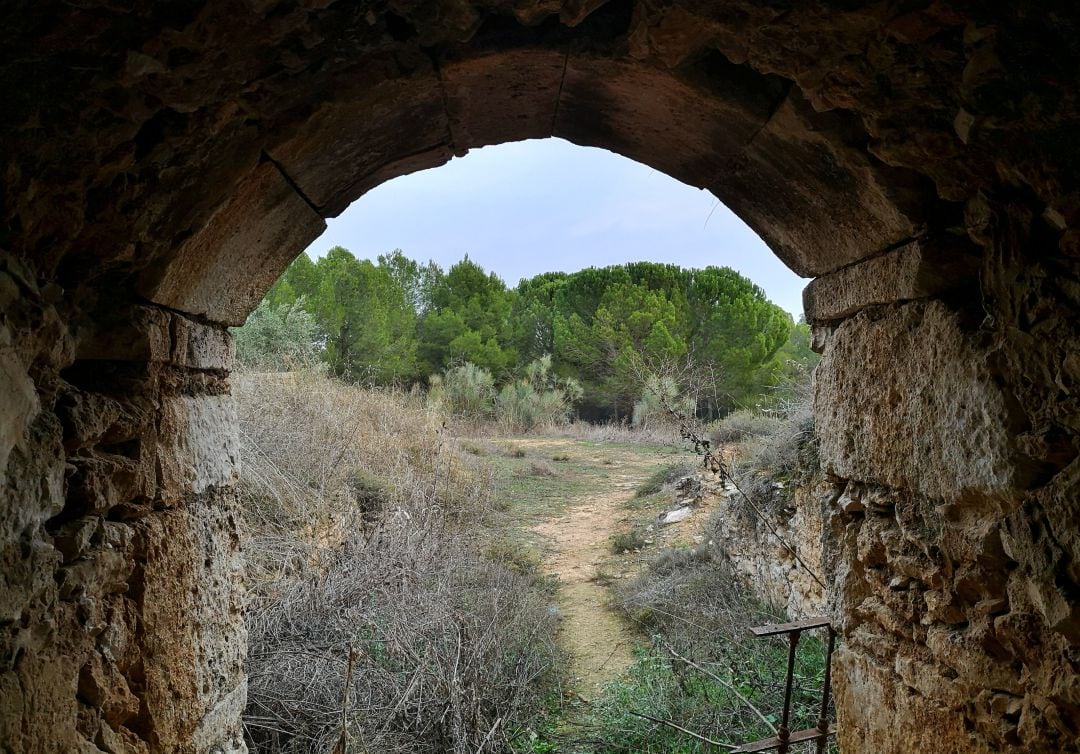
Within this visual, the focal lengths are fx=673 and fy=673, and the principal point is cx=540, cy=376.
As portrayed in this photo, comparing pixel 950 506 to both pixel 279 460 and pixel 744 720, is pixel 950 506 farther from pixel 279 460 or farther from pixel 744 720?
pixel 279 460

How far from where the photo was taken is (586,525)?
8688 millimetres

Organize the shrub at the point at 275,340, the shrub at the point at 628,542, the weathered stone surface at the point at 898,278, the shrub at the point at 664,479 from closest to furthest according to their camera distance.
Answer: the weathered stone surface at the point at 898,278 < the shrub at the point at 628,542 < the shrub at the point at 275,340 < the shrub at the point at 664,479

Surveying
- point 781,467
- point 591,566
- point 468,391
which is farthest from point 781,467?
point 468,391

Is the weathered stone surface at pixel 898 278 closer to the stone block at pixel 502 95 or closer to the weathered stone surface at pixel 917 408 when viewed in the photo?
the weathered stone surface at pixel 917 408

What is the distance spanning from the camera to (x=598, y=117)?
206 centimetres

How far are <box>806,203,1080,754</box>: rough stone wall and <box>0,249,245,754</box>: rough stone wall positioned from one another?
1979mm

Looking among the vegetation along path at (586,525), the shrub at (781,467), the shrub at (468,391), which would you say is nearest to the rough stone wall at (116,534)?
the vegetation along path at (586,525)

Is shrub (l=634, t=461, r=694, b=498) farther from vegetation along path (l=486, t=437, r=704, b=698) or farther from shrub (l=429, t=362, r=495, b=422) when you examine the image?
shrub (l=429, t=362, r=495, b=422)

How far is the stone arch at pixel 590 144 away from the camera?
126 centimetres

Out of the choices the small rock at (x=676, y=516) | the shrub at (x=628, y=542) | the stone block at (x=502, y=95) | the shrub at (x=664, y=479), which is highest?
the stone block at (x=502, y=95)

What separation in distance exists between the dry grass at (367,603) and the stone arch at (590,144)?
0.89 m

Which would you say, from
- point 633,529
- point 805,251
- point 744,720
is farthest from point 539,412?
point 805,251

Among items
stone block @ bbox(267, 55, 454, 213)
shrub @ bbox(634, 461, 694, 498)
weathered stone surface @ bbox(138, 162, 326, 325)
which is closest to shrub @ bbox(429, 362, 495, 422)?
shrub @ bbox(634, 461, 694, 498)

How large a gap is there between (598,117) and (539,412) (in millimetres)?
15680
